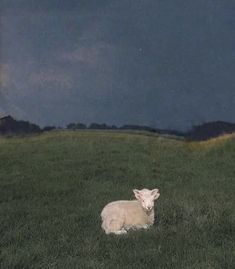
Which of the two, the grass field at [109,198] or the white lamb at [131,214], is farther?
the white lamb at [131,214]

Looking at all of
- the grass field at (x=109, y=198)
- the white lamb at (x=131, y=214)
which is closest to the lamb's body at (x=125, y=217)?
the white lamb at (x=131, y=214)

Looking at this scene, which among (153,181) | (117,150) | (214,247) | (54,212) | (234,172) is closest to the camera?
(214,247)

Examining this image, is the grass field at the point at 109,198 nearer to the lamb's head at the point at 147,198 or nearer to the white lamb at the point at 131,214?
the white lamb at the point at 131,214

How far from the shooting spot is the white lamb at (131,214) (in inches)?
548

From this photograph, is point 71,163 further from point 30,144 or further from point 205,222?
point 205,222

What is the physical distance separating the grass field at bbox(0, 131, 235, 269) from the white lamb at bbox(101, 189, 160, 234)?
0.87ft

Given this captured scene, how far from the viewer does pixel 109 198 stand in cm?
1877

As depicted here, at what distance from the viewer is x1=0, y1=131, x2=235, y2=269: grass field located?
11773 mm

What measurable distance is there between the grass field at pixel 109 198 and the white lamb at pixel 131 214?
27 centimetres

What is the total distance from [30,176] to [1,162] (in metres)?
3.75

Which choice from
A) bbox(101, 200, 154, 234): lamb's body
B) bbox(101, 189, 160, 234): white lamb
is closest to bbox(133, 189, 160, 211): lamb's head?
bbox(101, 189, 160, 234): white lamb

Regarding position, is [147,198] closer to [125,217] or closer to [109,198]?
[125,217]

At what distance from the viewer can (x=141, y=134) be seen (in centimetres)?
2914

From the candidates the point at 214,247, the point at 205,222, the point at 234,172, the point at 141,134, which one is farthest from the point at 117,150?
the point at 214,247
